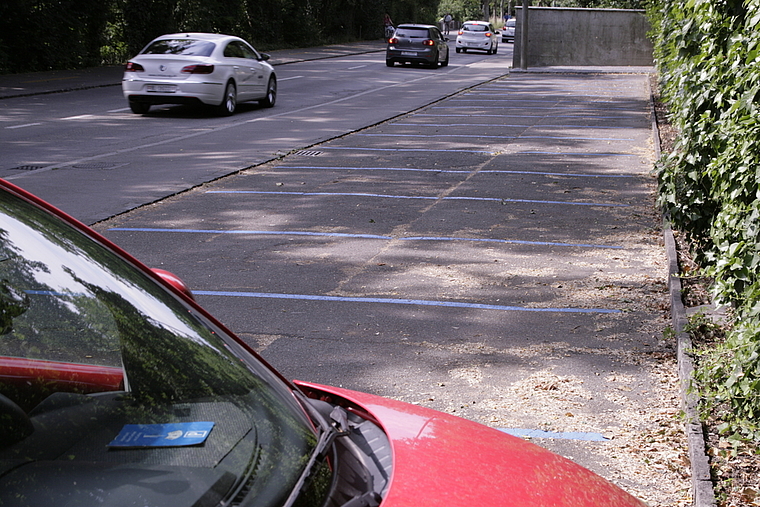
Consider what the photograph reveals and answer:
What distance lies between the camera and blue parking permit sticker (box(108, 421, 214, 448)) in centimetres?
170

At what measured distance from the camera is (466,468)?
199cm

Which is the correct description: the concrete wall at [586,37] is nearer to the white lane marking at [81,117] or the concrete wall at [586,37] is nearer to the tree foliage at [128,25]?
A: the tree foliage at [128,25]

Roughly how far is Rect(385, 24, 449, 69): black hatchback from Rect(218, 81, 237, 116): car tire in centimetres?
1753

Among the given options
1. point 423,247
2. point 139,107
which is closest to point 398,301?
point 423,247

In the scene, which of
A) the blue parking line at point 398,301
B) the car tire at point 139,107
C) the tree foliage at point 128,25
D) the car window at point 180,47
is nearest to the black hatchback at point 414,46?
the tree foliage at point 128,25

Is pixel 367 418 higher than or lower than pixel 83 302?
lower

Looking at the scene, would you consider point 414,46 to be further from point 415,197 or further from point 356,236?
point 356,236

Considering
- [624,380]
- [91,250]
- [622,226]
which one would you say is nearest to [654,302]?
[624,380]

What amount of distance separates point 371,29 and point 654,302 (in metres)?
57.7

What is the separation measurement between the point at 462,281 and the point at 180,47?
12.8 m

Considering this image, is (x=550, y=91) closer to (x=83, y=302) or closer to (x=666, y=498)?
(x=666, y=498)

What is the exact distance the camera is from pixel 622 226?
30.0 feet

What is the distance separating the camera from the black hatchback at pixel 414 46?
34938 mm

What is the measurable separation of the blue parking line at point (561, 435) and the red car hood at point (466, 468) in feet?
6.72
